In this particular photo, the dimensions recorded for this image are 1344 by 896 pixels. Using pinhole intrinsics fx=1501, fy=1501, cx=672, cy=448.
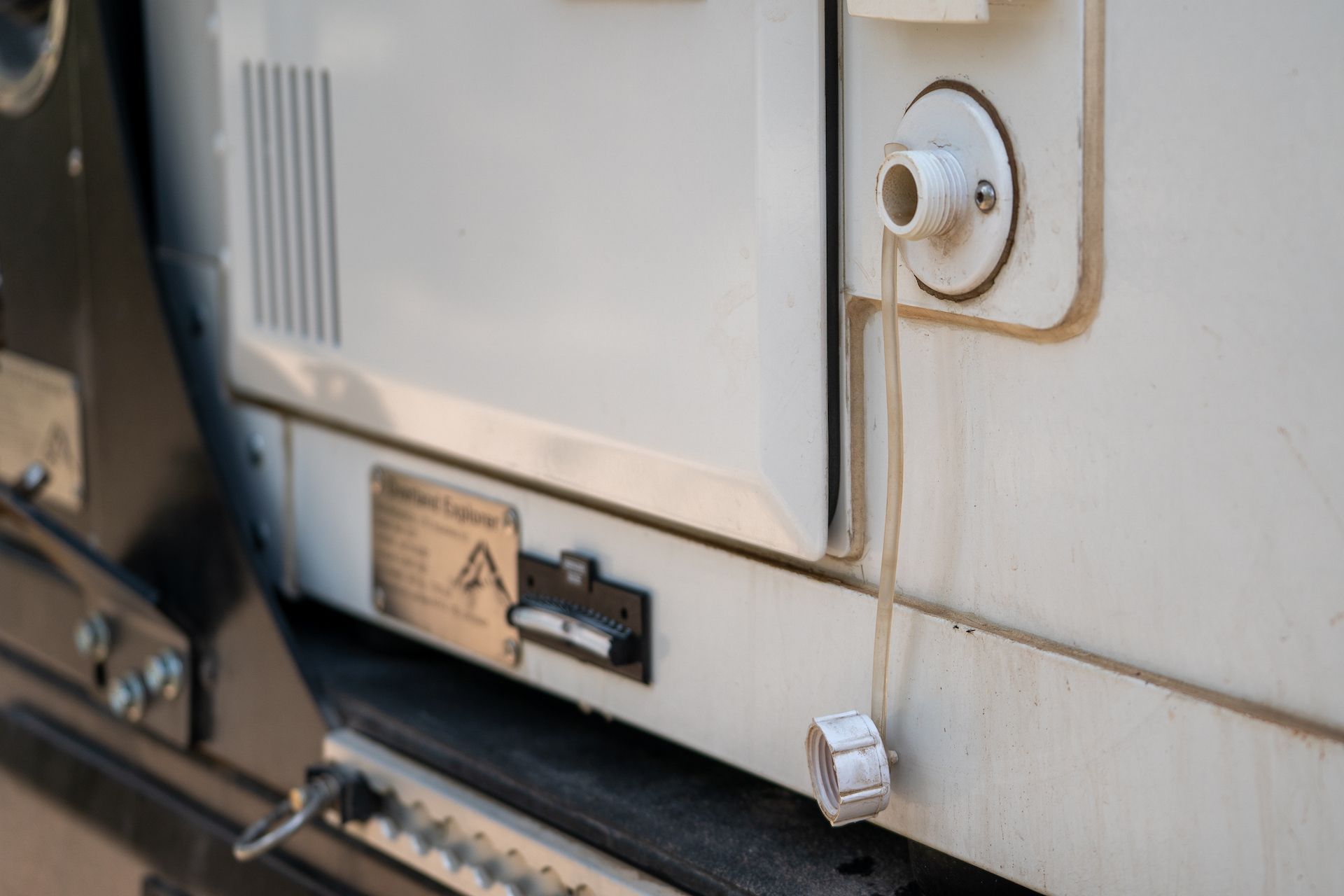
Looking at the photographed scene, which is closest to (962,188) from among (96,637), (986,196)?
(986,196)

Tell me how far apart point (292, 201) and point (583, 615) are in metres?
0.51

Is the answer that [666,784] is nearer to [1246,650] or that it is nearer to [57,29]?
[1246,650]

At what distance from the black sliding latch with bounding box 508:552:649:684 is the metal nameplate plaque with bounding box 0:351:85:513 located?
0.70 m

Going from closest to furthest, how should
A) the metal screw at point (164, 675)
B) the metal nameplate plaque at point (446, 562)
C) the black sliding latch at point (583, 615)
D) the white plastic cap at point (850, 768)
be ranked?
the white plastic cap at point (850, 768)
the black sliding latch at point (583, 615)
the metal nameplate plaque at point (446, 562)
the metal screw at point (164, 675)

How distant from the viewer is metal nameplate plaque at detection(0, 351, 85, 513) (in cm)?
170

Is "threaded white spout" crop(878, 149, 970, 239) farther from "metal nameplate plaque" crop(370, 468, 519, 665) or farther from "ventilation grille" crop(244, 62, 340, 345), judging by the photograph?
"ventilation grille" crop(244, 62, 340, 345)

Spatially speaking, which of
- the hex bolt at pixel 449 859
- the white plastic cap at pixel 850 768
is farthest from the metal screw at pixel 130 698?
the white plastic cap at pixel 850 768

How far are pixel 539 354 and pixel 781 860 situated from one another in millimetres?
423

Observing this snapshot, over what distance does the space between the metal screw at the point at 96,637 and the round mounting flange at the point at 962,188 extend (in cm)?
109

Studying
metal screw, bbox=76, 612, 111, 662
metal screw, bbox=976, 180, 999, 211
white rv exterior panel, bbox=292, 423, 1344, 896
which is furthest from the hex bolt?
metal screw, bbox=976, 180, 999, 211

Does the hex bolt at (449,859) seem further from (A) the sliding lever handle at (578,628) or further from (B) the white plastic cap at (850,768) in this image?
(B) the white plastic cap at (850,768)

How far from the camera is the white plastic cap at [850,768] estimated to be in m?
0.95

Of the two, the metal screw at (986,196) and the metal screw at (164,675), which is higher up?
the metal screw at (986,196)

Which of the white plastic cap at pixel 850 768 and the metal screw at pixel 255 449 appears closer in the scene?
the white plastic cap at pixel 850 768
